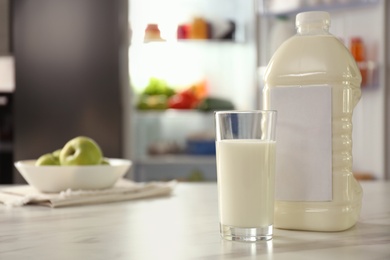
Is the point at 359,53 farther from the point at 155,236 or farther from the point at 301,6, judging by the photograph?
the point at 155,236

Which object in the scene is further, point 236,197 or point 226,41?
point 226,41

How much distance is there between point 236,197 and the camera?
0.79 meters

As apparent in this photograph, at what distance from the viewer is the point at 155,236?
2.76ft

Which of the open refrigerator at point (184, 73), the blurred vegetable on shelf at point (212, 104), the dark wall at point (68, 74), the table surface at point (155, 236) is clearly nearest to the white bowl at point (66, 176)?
the table surface at point (155, 236)

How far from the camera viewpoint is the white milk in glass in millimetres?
786

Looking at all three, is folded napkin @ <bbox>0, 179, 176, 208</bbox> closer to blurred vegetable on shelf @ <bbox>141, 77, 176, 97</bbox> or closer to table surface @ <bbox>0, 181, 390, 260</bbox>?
table surface @ <bbox>0, 181, 390, 260</bbox>

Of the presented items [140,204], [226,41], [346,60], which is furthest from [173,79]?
[346,60]

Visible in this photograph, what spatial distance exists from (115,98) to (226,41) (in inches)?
30.6

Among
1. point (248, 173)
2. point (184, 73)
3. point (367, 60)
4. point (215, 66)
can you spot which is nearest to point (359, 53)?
point (367, 60)

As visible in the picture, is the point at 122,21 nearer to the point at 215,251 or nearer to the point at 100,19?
the point at 100,19

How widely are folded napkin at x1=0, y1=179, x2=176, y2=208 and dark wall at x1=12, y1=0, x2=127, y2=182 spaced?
6.46ft

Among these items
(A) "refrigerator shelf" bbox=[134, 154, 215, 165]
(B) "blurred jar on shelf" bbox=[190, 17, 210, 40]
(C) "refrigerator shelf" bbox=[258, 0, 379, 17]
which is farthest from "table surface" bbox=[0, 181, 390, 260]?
(B) "blurred jar on shelf" bbox=[190, 17, 210, 40]

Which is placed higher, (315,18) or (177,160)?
(315,18)

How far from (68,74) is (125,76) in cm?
31
